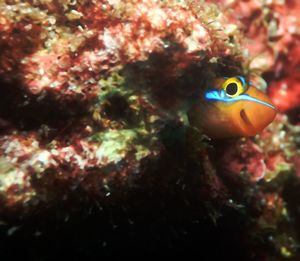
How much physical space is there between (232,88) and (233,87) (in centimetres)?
1

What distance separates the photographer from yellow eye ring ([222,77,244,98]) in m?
2.94

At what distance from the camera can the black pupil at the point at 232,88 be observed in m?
2.94

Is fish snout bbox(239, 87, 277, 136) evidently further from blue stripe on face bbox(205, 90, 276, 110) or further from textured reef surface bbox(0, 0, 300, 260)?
textured reef surface bbox(0, 0, 300, 260)

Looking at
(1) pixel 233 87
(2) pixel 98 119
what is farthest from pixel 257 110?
(2) pixel 98 119

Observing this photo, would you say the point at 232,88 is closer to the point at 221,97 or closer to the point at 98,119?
the point at 221,97

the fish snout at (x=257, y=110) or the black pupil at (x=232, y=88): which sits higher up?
the black pupil at (x=232, y=88)

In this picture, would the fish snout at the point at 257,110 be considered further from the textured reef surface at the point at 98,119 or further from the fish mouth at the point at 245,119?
the textured reef surface at the point at 98,119

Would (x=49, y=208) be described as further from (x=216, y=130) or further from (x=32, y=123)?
(x=216, y=130)

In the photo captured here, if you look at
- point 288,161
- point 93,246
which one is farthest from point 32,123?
point 288,161

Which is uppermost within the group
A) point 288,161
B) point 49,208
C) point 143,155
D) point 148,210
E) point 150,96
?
point 150,96

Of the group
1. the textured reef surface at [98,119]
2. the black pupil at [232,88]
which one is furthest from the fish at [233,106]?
the textured reef surface at [98,119]

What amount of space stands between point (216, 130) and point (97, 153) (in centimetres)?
115

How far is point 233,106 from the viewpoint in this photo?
296 cm

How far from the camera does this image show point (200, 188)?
3043 mm
